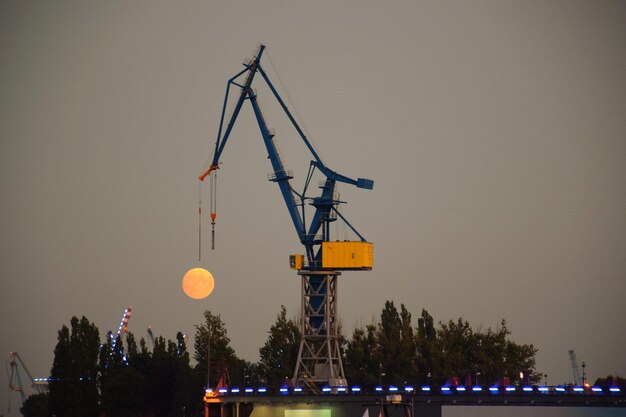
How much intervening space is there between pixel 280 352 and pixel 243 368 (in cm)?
1123

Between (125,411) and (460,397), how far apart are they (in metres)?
63.7

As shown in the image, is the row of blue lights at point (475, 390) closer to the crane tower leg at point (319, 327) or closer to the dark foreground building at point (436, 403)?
the dark foreground building at point (436, 403)

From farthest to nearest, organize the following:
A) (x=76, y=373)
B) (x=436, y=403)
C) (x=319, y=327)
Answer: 1. (x=76, y=373)
2. (x=319, y=327)
3. (x=436, y=403)

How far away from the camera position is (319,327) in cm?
15650

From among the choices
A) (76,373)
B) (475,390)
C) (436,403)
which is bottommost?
(436,403)

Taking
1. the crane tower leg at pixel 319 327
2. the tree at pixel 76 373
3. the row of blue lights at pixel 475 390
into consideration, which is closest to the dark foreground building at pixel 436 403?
the row of blue lights at pixel 475 390

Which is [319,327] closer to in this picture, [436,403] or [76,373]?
[436,403]

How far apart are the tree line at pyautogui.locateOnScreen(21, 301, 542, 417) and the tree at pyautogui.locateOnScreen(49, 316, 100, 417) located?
14 cm

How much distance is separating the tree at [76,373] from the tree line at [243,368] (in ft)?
0.46

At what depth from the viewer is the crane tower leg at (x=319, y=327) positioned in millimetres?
154625

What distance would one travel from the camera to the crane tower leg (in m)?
155

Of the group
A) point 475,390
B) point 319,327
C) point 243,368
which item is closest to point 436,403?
point 475,390

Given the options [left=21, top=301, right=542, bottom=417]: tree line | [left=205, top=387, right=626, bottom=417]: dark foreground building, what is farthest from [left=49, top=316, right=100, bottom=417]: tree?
[left=205, top=387, right=626, bottom=417]: dark foreground building

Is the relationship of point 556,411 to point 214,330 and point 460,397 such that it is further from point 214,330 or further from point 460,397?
point 214,330
